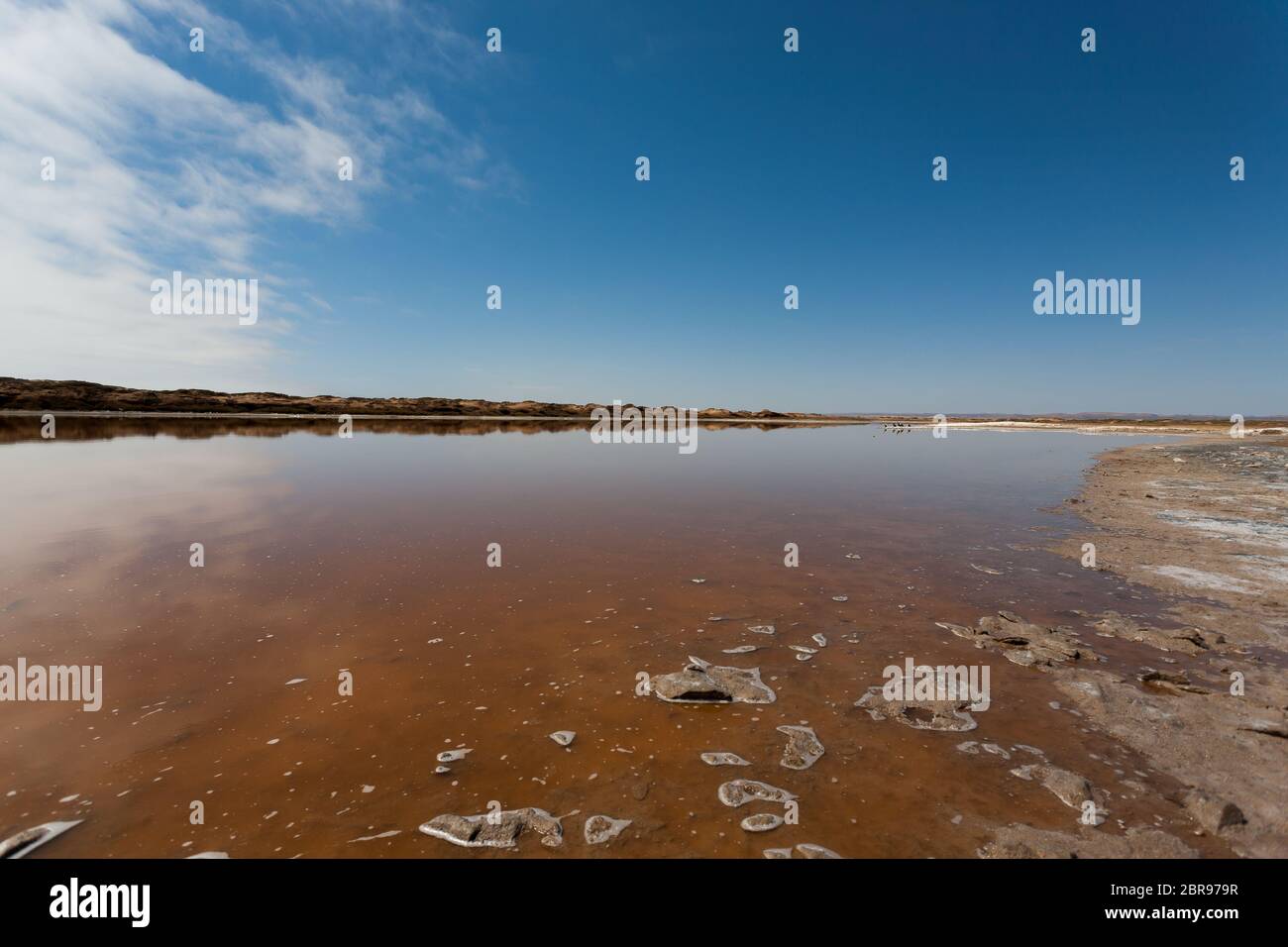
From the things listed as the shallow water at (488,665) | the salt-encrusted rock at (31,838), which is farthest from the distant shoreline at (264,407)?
the salt-encrusted rock at (31,838)

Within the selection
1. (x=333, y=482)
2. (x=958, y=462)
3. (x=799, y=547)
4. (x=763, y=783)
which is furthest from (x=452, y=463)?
(x=958, y=462)

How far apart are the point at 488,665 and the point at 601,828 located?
3.05m

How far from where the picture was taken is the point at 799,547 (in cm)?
1198

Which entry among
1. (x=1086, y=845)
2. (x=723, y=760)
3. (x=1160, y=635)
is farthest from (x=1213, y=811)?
(x=1160, y=635)

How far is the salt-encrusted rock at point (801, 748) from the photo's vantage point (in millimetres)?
4734

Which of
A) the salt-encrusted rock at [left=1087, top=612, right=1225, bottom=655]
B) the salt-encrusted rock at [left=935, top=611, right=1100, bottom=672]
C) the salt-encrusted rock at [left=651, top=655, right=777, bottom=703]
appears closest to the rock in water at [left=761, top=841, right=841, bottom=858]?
the salt-encrusted rock at [left=651, top=655, right=777, bottom=703]

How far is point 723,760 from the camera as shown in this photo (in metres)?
4.76

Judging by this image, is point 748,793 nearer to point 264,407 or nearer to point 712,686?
point 712,686

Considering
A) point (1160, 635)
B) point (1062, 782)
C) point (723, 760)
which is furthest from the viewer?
point (1160, 635)

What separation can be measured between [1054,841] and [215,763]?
7097mm
